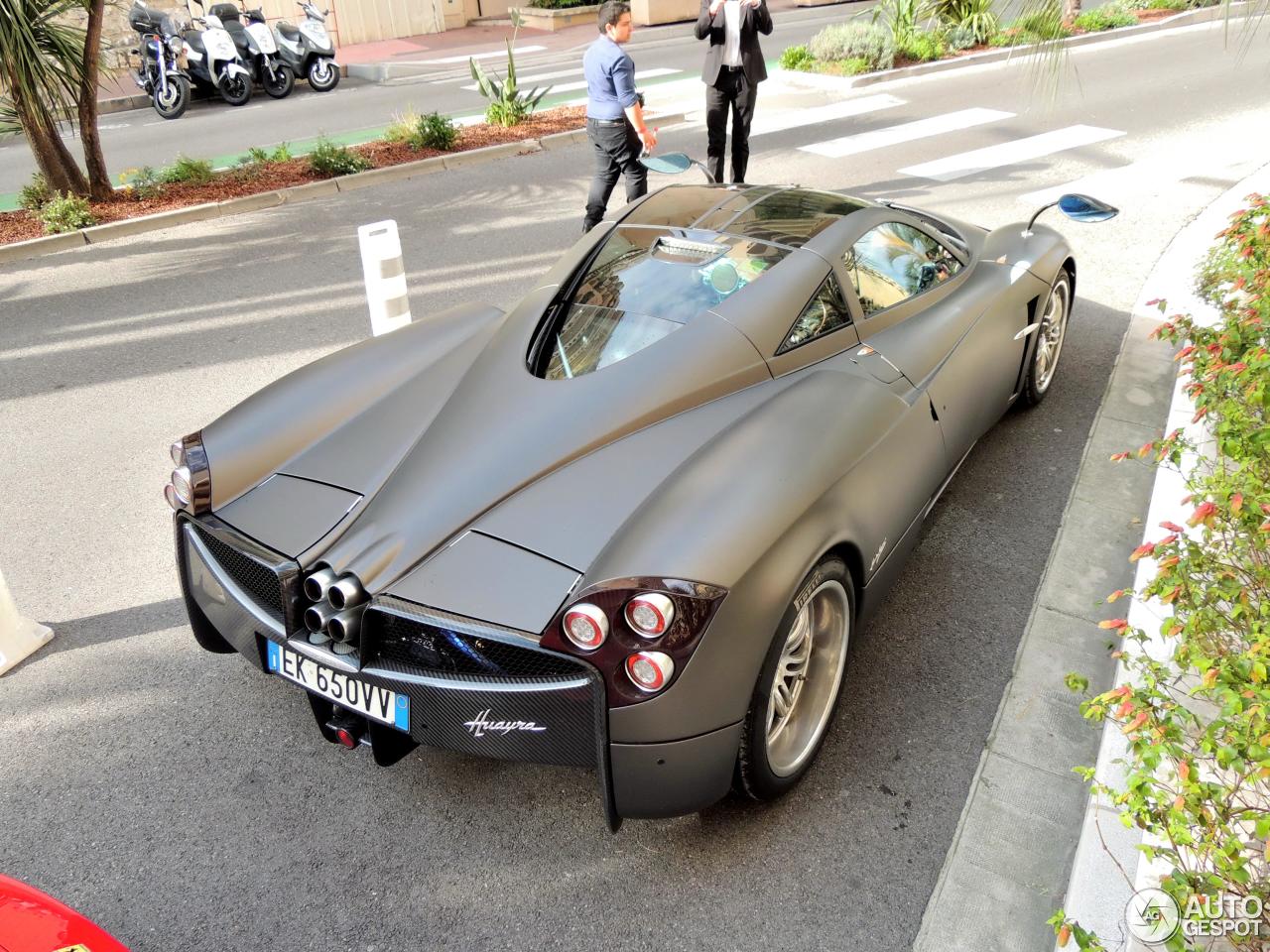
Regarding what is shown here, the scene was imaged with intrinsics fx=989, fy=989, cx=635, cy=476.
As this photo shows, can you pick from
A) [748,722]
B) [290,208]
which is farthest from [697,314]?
[290,208]

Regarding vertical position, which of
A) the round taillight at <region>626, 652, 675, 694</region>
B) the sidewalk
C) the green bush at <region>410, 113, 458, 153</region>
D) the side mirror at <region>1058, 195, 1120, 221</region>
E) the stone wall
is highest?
the stone wall

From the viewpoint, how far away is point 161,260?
8.16m

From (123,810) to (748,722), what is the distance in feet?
6.41

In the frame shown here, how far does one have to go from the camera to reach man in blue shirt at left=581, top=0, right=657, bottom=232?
23.8 feet

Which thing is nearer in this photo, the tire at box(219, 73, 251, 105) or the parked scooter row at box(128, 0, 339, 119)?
the parked scooter row at box(128, 0, 339, 119)

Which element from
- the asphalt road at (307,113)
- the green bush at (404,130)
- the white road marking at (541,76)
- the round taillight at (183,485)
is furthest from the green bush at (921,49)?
the round taillight at (183,485)

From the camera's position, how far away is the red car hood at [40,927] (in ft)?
6.40

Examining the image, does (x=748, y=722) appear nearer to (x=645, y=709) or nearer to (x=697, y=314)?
(x=645, y=709)

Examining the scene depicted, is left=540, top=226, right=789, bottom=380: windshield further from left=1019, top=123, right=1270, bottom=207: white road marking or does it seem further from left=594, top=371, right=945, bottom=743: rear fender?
left=1019, top=123, right=1270, bottom=207: white road marking

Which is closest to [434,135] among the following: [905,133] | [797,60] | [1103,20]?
[905,133]

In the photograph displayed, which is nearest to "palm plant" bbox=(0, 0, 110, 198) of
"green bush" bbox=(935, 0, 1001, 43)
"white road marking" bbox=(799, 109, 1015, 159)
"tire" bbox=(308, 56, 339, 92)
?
"white road marking" bbox=(799, 109, 1015, 159)

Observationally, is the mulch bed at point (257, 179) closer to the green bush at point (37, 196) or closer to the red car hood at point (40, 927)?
the green bush at point (37, 196)

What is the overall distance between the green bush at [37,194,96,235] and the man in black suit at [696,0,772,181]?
18.1 ft

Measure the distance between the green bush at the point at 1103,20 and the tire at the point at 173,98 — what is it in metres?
13.9
